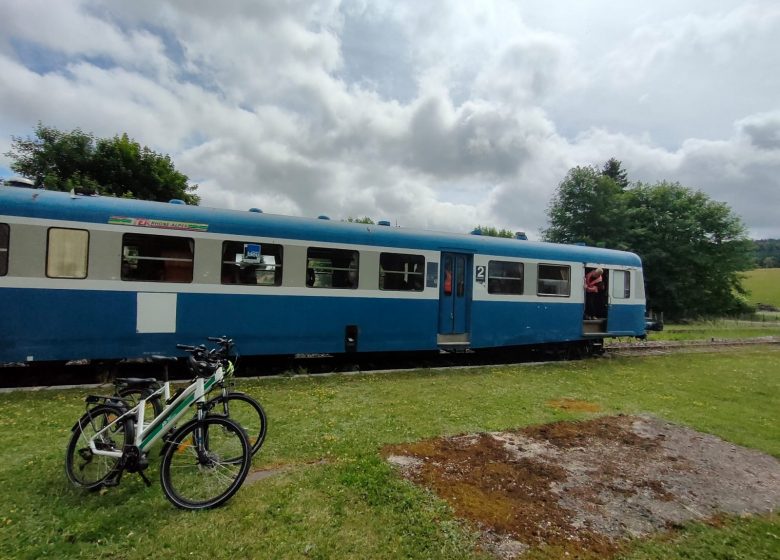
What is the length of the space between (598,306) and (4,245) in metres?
15.1

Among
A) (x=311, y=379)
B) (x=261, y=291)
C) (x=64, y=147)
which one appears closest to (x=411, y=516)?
(x=311, y=379)

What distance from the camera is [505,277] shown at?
39.9ft

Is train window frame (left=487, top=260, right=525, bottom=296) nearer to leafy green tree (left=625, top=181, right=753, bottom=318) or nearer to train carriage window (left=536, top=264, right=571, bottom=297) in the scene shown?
train carriage window (left=536, top=264, right=571, bottom=297)

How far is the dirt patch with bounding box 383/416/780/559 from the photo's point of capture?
3674mm

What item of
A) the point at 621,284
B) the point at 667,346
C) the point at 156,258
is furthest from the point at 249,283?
the point at 667,346

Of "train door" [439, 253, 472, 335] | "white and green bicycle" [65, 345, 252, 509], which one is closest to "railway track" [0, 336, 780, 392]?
"train door" [439, 253, 472, 335]

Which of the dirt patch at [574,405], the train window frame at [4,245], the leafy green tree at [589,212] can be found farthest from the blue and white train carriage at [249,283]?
the leafy green tree at [589,212]

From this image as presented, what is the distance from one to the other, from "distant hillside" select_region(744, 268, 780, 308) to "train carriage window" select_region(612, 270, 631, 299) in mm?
48094

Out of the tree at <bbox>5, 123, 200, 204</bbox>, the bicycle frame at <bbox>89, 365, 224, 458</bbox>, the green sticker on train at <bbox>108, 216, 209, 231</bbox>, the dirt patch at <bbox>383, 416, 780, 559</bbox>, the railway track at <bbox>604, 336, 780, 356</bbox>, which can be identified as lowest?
the dirt patch at <bbox>383, 416, 780, 559</bbox>

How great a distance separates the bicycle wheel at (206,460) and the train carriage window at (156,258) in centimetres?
542

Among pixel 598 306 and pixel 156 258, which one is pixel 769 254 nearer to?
pixel 598 306

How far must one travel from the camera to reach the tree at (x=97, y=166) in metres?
21.0

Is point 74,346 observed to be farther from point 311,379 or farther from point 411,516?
point 411,516

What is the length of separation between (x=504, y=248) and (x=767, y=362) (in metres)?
10.2
